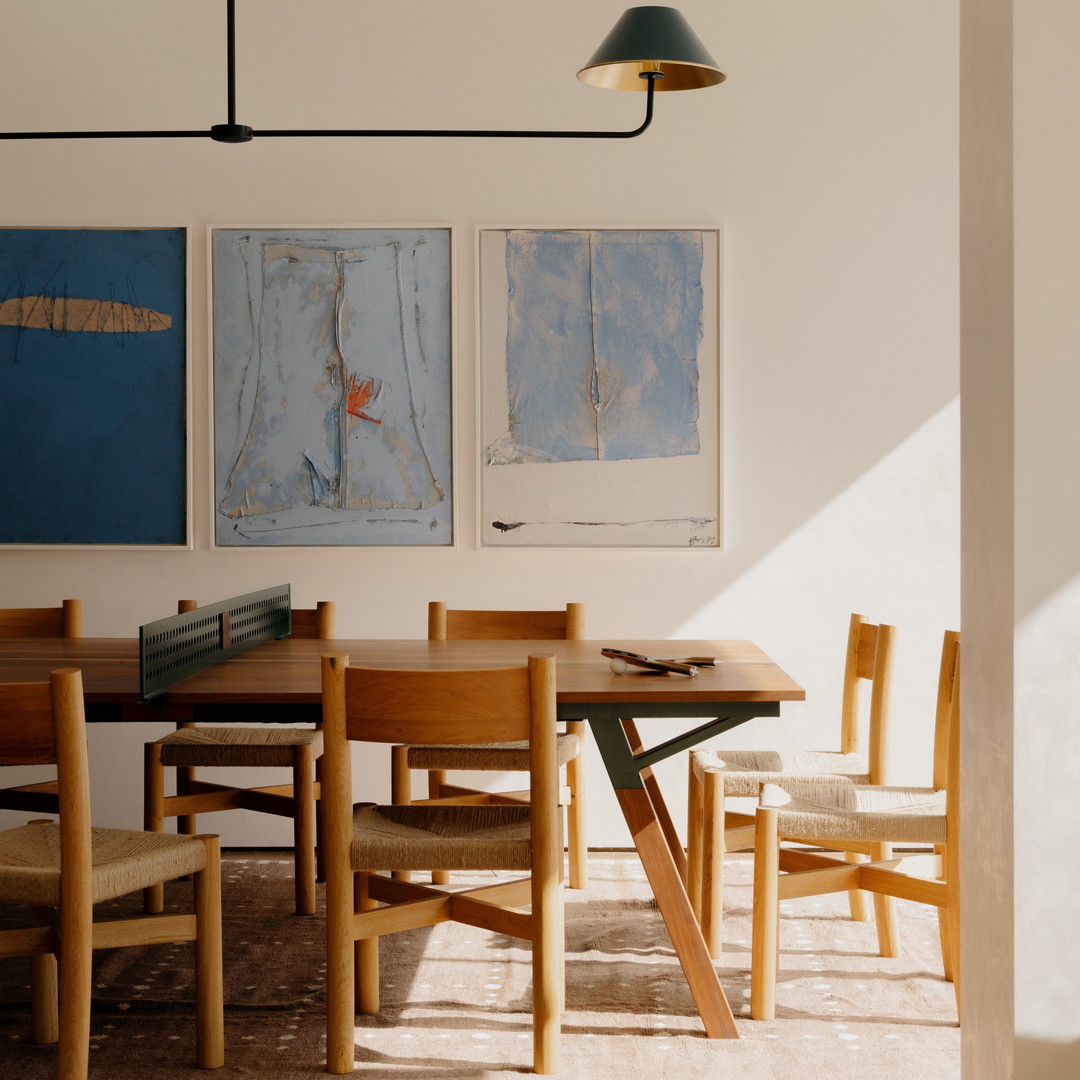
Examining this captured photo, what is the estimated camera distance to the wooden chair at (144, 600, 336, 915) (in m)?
3.39

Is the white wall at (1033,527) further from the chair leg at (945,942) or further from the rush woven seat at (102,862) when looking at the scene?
the rush woven seat at (102,862)

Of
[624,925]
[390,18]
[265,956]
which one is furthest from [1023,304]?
[390,18]

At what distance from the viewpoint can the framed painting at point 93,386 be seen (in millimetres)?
4234

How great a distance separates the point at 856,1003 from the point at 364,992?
3.82 ft

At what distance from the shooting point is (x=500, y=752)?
339cm

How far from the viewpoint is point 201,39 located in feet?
13.9

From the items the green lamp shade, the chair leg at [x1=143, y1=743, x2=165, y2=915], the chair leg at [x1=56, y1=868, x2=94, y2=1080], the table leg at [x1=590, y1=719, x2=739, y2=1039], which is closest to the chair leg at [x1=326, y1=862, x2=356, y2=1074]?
the chair leg at [x1=56, y1=868, x2=94, y2=1080]

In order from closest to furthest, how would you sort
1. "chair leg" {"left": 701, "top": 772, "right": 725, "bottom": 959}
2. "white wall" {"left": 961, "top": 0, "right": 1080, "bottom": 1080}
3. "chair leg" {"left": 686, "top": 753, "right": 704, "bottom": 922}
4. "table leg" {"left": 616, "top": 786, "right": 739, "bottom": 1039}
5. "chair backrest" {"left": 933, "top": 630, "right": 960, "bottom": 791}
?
1. "white wall" {"left": 961, "top": 0, "right": 1080, "bottom": 1080}
2. "table leg" {"left": 616, "top": 786, "right": 739, "bottom": 1039}
3. "chair backrest" {"left": 933, "top": 630, "right": 960, "bottom": 791}
4. "chair leg" {"left": 701, "top": 772, "right": 725, "bottom": 959}
5. "chair leg" {"left": 686, "top": 753, "right": 704, "bottom": 922}

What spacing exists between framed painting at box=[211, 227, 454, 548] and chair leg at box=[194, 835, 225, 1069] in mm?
1952

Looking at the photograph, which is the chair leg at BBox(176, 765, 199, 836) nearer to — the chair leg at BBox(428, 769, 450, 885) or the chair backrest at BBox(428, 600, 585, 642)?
the chair leg at BBox(428, 769, 450, 885)

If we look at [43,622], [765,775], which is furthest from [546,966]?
[43,622]

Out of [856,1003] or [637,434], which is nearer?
[856,1003]

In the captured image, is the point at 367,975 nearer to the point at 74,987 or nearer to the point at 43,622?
the point at 74,987

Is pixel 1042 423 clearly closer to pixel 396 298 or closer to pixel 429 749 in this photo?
pixel 429 749
